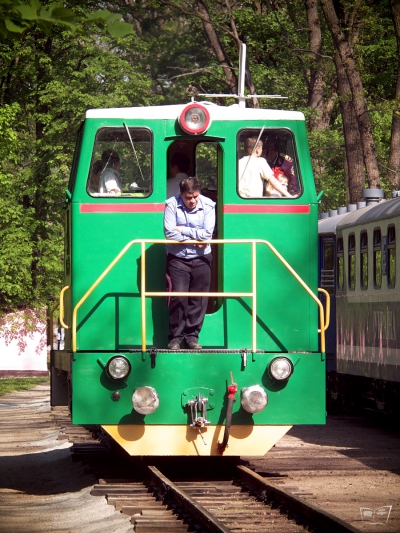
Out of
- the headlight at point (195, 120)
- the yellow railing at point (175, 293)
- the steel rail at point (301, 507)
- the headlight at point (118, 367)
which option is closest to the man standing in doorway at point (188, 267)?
the yellow railing at point (175, 293)

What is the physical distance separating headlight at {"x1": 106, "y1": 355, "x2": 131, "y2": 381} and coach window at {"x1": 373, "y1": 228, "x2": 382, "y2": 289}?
6.79 metres

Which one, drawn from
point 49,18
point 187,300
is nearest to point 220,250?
point 187,300

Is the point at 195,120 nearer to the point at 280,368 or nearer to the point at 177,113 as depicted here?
the point at 177,113

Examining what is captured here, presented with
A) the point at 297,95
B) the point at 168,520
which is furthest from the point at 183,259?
the point at 297,95

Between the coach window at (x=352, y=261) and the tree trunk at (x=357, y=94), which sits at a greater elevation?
the tree trunk at (x=357, y=94)

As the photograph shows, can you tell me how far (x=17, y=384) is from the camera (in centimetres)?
3322

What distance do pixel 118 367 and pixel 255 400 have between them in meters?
1.21

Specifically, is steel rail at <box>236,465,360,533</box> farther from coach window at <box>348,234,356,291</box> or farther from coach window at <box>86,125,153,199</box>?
coach window at <box>348,234,356,291</box>

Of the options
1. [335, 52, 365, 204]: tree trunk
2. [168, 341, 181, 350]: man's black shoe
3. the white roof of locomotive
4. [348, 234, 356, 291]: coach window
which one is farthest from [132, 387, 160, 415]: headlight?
[335, 52, 365, 204]: tree trunk

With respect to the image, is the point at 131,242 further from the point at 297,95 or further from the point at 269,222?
the point at 297,95

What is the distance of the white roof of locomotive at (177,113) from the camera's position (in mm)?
10344

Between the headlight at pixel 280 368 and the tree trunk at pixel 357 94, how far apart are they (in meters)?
14.7

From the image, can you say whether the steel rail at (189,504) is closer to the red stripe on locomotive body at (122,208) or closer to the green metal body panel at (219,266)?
the green metal body panel at (219,266)

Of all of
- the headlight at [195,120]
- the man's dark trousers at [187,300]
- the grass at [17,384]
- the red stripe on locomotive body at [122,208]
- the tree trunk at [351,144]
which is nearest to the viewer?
the man's dark trousers at [187,300]
